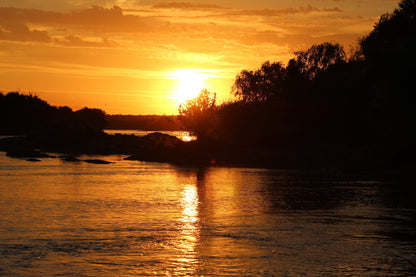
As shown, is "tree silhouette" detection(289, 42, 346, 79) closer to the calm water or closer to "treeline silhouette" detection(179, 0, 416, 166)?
"treeline silhouette" detection(179, 0, 416, 166)

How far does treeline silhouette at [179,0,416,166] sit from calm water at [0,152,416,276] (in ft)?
83.7

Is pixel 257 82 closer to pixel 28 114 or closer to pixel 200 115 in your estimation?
pixel 200 115

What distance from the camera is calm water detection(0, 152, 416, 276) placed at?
65.5 ft

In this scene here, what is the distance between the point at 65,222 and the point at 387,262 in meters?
17.3

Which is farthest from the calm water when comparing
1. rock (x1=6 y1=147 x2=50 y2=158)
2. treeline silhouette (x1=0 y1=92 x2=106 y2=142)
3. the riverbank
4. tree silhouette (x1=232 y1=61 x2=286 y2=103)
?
→ treeline silhouette (x1=0 y1=92 x2=106 y2=142)

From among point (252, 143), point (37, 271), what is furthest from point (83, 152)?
point (37, 271)

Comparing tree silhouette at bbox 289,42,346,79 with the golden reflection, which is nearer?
the golden reflection

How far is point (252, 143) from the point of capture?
9588cm

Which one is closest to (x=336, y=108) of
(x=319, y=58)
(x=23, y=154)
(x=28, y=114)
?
(x=319, y=58)

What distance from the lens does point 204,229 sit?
27.5 m

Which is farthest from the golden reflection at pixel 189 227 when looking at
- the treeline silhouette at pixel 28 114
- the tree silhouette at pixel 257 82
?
the treeline silhouette at pixel 28 114

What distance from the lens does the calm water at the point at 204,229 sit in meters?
20.0

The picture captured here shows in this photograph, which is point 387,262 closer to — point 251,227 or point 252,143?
point 251,227

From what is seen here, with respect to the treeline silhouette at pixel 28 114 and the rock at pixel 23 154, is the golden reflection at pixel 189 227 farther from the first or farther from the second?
the treeline silhouette at pixel 28 114
